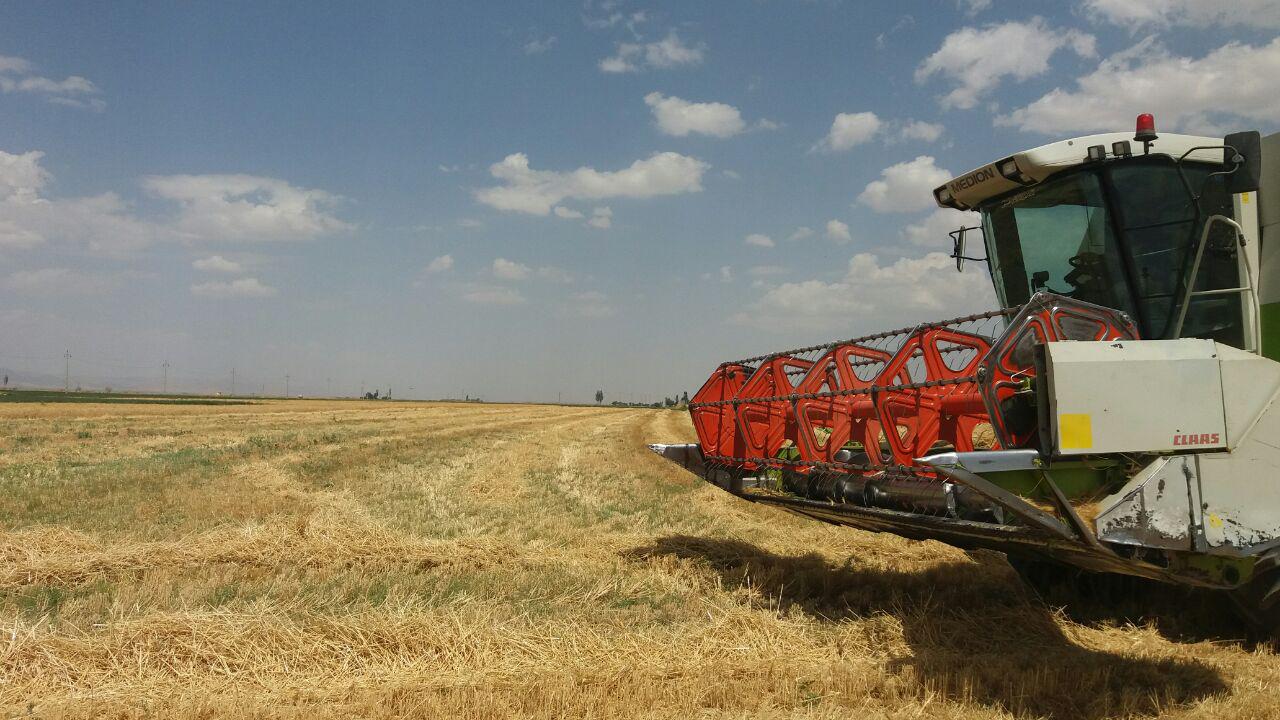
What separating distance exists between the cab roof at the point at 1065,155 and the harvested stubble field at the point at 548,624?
8.49ft

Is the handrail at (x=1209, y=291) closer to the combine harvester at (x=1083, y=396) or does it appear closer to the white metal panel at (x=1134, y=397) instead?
the combine harvester at (x=1083, y=396)

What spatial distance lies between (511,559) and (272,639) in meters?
2.36

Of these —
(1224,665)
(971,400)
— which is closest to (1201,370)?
(971,400)

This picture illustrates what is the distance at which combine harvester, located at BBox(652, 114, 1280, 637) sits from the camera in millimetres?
3418

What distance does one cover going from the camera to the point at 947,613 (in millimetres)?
5043

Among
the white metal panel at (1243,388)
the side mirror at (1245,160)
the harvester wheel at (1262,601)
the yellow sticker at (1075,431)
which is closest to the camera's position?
the yellow sticker at (1075,431)

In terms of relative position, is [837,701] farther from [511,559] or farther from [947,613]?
[511,559]

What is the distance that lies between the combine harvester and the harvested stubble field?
549 mm

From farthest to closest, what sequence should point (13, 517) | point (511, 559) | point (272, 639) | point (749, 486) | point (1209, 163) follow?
point (13, 517)
point (511, 559)
point (749, 486)
point (1209, 163)
point (272, 639)

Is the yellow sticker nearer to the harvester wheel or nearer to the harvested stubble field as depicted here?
the harvested stubble field


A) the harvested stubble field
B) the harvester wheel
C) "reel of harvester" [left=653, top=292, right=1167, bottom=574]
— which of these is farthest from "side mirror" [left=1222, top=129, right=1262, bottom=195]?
the harvested stubble field

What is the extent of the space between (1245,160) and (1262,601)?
2.19 metres

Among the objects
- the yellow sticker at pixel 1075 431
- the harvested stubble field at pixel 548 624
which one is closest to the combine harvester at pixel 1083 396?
the yellow sticker at pixel 1075 431

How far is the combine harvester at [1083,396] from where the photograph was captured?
3.42 m
